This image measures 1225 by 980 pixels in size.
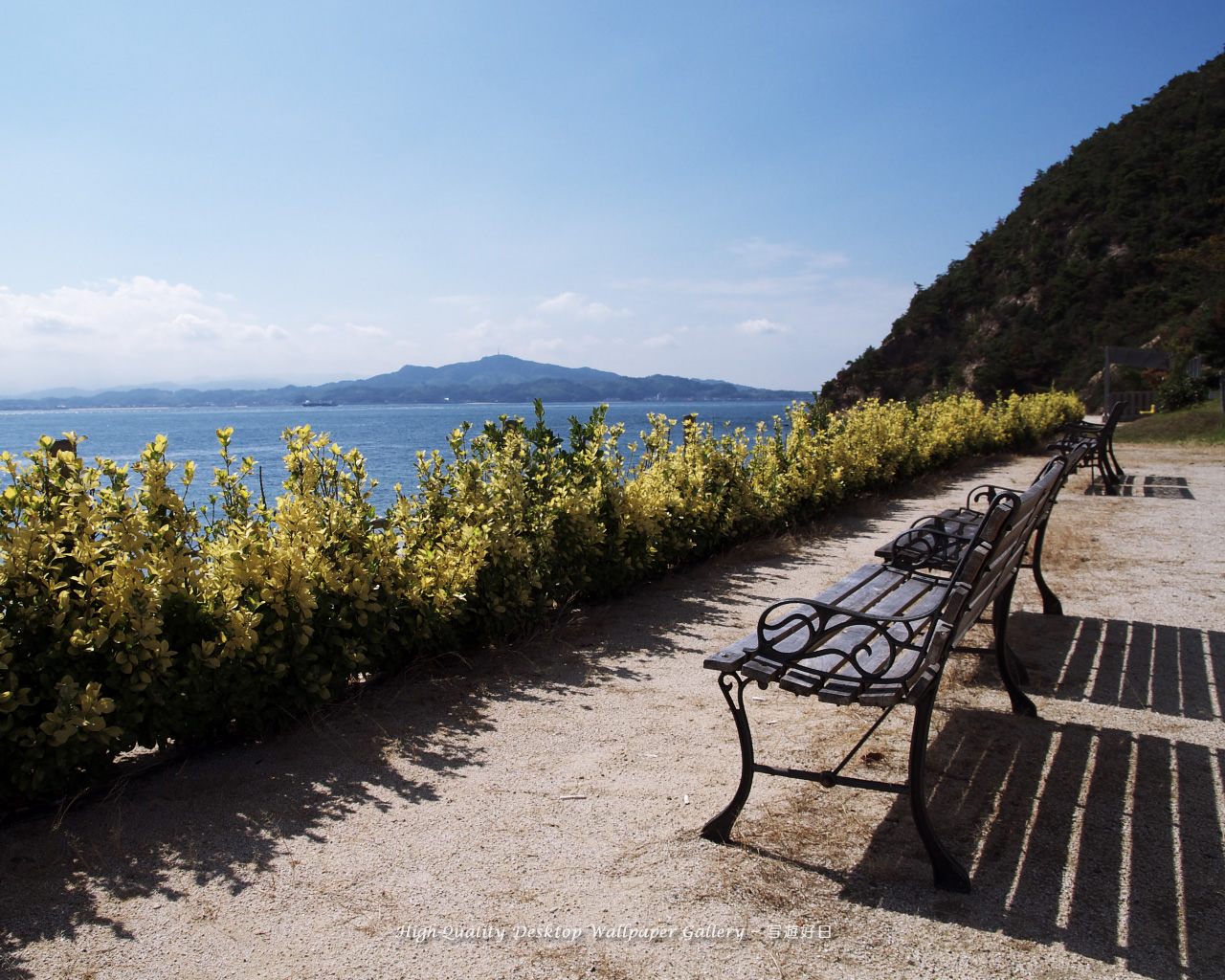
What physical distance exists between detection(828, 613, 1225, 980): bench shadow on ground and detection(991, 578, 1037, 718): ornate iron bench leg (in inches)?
2.6

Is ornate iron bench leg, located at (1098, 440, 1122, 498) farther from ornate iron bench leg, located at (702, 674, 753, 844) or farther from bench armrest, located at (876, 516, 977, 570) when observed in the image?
ornate iron bench leg, located at (702, 674, 753, 844)

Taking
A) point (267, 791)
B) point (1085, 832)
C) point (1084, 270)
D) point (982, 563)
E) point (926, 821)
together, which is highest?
point (1084, 270)

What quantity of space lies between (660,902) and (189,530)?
2.33 metres

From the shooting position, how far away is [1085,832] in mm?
2590

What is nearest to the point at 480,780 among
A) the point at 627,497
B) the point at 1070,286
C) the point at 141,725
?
the point at 141,725

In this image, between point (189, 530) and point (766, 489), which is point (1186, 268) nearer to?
point (766, 489)

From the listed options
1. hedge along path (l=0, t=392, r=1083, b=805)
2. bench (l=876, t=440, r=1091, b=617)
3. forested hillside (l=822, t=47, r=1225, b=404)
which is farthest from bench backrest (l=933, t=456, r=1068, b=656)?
forested hillside (l=822, t=47, r=1225, b=404)

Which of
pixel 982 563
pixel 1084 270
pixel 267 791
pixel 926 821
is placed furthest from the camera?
pixel 1084 270

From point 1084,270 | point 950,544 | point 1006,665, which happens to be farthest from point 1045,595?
point 1084,270

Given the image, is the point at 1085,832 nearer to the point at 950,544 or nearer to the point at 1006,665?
the point at 1006,665

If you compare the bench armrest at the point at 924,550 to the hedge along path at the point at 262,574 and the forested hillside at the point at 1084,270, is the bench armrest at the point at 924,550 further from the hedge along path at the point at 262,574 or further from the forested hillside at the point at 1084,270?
the forested hillside at the point at 1084,270

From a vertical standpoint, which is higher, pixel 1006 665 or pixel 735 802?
pixel 1006 665

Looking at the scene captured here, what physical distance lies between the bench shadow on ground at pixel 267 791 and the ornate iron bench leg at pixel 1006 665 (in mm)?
1499

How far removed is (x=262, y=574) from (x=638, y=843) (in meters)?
1.84
